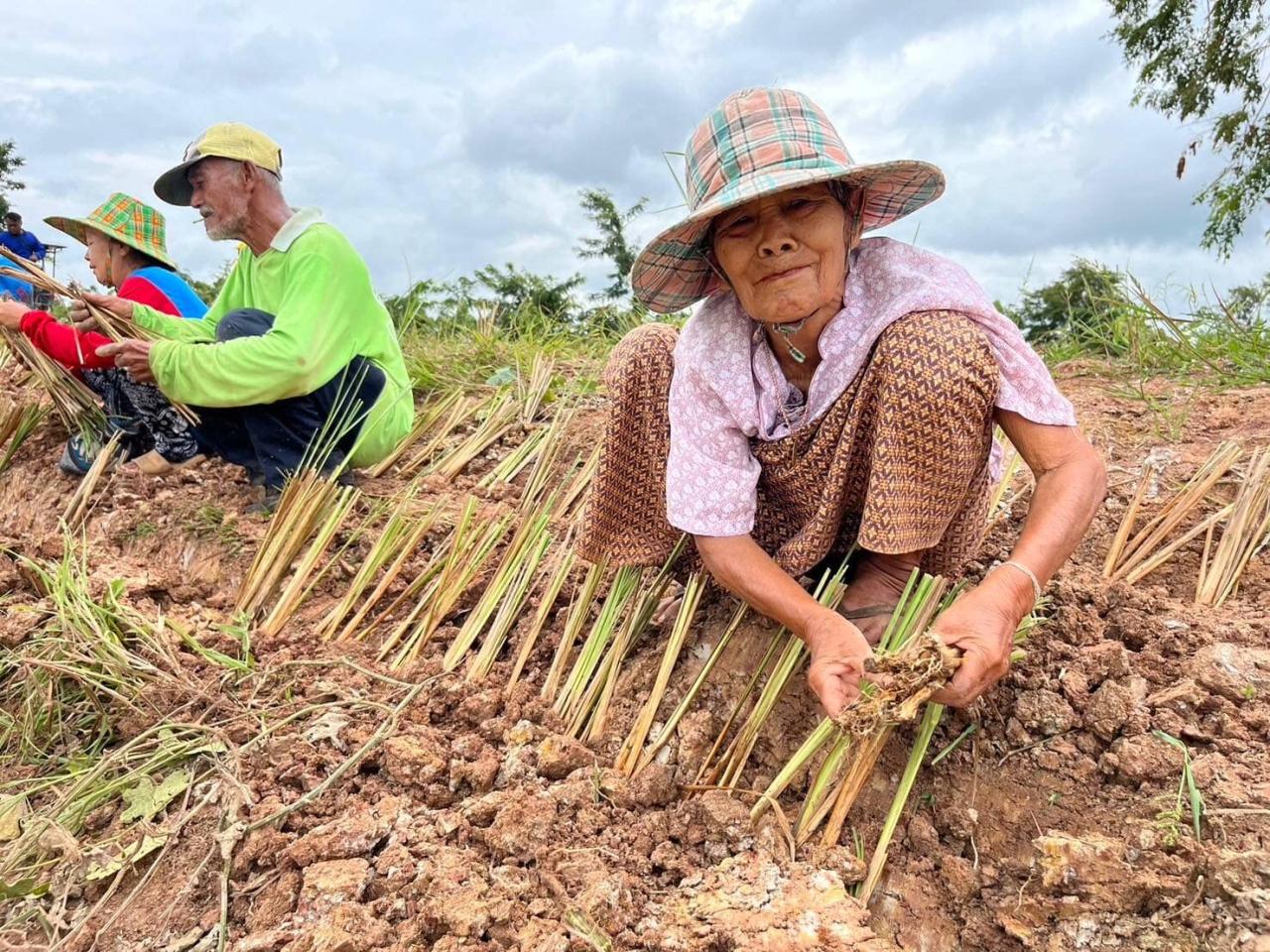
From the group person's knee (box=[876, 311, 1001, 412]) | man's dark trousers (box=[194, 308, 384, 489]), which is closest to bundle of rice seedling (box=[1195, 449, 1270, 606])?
person's knee (box=[876, 311, 1001, 412])

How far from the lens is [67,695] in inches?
73.9

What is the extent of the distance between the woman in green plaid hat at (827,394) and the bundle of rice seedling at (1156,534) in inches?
17.0

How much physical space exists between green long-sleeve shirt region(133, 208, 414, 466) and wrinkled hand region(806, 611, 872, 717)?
174 centimetres

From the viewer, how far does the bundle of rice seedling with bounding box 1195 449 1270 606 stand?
1.76 metres

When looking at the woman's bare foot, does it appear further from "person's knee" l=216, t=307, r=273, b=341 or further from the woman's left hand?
"person's knee" l=216, t=307, r=273, b=341

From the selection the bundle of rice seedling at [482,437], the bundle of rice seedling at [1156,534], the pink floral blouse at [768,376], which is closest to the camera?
the pink floral blouse at [768,376]

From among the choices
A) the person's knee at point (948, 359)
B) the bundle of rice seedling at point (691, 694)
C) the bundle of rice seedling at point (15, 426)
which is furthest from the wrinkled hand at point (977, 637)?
the bundle of rice seedling at point (15, 426)

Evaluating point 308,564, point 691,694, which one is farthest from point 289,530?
point 691,694

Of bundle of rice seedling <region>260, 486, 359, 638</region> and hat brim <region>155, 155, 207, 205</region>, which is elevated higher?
hat brim <region>155, 155, 207, 205</region>

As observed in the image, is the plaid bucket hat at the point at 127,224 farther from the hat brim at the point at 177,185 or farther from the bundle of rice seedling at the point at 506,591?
the bundle of rice seedling at the point at 506,591

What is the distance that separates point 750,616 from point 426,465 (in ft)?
5.81

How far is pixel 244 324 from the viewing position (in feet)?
8.79

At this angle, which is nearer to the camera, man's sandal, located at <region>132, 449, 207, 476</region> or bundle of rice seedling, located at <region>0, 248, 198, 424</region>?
bundle of rice seedling, located at <region>0, 248, 198, 424</region>

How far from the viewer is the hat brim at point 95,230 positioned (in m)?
3.16
